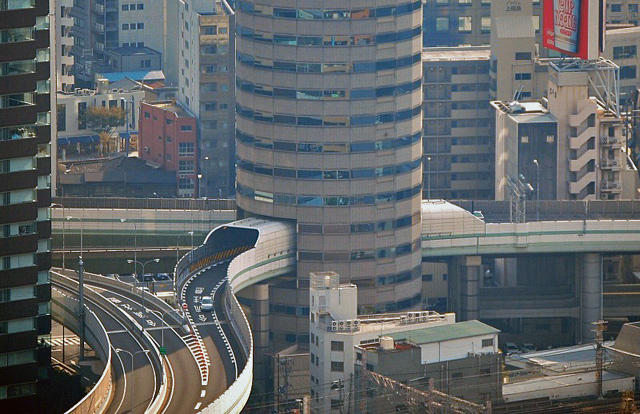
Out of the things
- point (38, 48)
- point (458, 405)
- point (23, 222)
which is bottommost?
point (458, 405)

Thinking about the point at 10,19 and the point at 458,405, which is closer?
the point at 10,19

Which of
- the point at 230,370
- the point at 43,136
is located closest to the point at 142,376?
the point at 230,370

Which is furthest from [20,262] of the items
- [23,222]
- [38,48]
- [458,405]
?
[458,405]

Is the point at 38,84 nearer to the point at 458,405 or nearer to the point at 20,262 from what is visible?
the point at 20,262

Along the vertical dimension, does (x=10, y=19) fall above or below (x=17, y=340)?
above

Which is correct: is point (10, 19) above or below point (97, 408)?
above

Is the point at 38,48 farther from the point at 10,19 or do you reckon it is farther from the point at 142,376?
the point at 142,376
